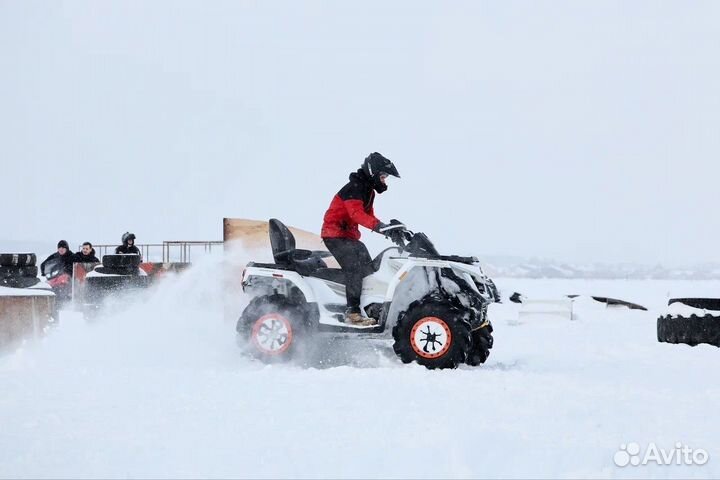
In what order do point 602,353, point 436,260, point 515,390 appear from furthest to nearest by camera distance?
point 602,353 < point 436,260 < point 515,390

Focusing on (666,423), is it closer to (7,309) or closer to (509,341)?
(509,341)

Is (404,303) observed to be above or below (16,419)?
above

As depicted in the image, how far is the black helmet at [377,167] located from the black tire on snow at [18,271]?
26.5 ft

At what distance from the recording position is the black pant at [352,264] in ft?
29.9

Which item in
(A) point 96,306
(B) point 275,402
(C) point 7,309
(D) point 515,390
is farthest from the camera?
(A) point 96,306

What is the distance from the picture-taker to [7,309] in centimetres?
972

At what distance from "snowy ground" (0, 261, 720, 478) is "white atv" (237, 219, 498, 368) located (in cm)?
29

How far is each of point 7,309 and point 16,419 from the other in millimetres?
4161

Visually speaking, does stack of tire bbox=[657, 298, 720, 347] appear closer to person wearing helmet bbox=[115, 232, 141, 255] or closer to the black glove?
the black glove

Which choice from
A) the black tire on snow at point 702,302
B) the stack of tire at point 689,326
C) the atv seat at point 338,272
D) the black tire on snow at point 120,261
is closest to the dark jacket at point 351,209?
the atv seat at point 338,272

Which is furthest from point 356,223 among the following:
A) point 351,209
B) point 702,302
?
point 702,302

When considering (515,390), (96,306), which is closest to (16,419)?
(515,390)

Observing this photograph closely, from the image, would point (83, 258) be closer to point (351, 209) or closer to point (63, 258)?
point (63, 258)

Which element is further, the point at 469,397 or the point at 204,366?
the point at 204,366
